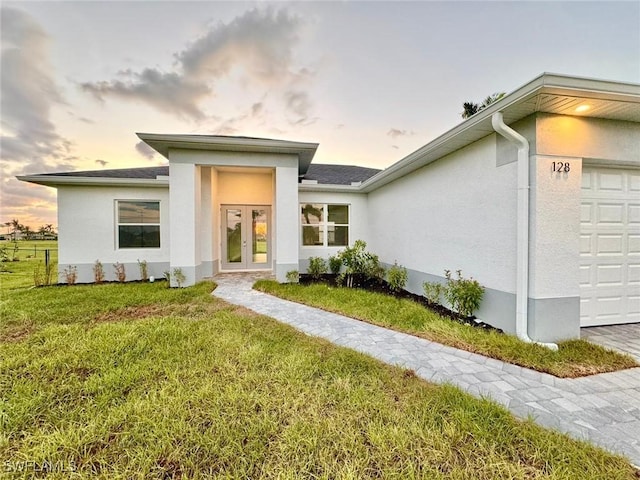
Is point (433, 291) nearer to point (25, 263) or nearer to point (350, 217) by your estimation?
point (350, 217)

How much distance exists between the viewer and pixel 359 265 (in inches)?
374

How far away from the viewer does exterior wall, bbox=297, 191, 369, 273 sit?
1058 centimetres

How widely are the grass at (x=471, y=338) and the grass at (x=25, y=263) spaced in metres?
9.71

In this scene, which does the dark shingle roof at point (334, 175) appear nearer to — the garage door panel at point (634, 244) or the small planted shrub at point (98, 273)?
the garage door panel at point (634, 244)

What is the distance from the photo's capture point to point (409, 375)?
3164 millimetres

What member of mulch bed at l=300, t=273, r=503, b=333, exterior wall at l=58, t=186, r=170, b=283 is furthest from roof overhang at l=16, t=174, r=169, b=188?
mulch bed at l=300, t=273, r=503, b=333

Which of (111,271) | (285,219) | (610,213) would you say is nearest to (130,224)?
(111,271)

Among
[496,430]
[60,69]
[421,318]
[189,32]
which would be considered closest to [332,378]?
[496,430]

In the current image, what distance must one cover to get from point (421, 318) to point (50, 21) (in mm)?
11386

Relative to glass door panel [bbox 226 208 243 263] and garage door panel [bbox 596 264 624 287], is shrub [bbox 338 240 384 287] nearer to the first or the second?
glass door panel [bbox 226 208 243 263]

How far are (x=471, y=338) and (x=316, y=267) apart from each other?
6349mm

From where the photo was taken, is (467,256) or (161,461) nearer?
(161,461)

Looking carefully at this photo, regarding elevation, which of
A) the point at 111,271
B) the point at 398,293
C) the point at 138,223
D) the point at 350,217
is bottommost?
the point at 398,293

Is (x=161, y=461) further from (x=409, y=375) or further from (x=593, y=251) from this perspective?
(x=593, y=251)
